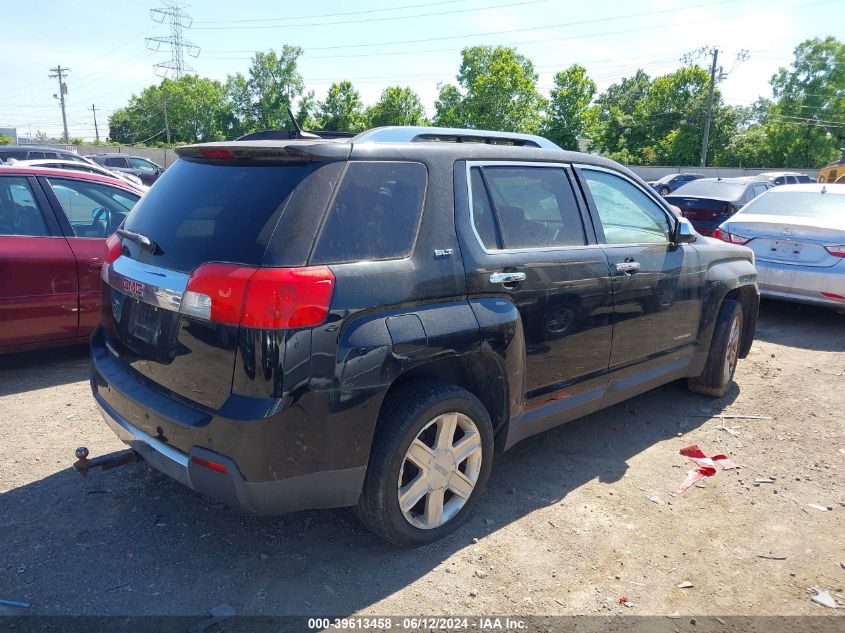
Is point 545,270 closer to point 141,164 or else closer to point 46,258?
point 46,258

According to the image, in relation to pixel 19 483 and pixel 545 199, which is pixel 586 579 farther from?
pixel 19 483

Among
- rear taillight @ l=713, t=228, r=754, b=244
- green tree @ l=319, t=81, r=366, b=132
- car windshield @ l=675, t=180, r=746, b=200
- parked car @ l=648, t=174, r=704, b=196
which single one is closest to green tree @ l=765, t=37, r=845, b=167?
parked car @ l=648, t=174, r=704, b=196

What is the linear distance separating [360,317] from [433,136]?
4.05ft

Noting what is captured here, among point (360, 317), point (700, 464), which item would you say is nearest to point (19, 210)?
point (360, 317)

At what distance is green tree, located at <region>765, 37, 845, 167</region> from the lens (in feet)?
202

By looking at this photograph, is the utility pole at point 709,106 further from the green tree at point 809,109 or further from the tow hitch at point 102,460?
the tow hitch at point 102,460

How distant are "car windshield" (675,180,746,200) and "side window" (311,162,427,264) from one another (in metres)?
10.8

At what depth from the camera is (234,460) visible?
2.48m

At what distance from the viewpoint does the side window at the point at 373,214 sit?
2.62m

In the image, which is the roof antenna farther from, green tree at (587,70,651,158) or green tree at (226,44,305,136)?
green tree at (226,44,305,136)

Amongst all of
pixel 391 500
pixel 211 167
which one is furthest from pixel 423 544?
pixel 211 167

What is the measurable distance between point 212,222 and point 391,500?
4.69 ft

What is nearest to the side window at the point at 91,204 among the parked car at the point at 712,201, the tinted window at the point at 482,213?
the tinted window at the point at 482,213

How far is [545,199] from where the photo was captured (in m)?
3.66
